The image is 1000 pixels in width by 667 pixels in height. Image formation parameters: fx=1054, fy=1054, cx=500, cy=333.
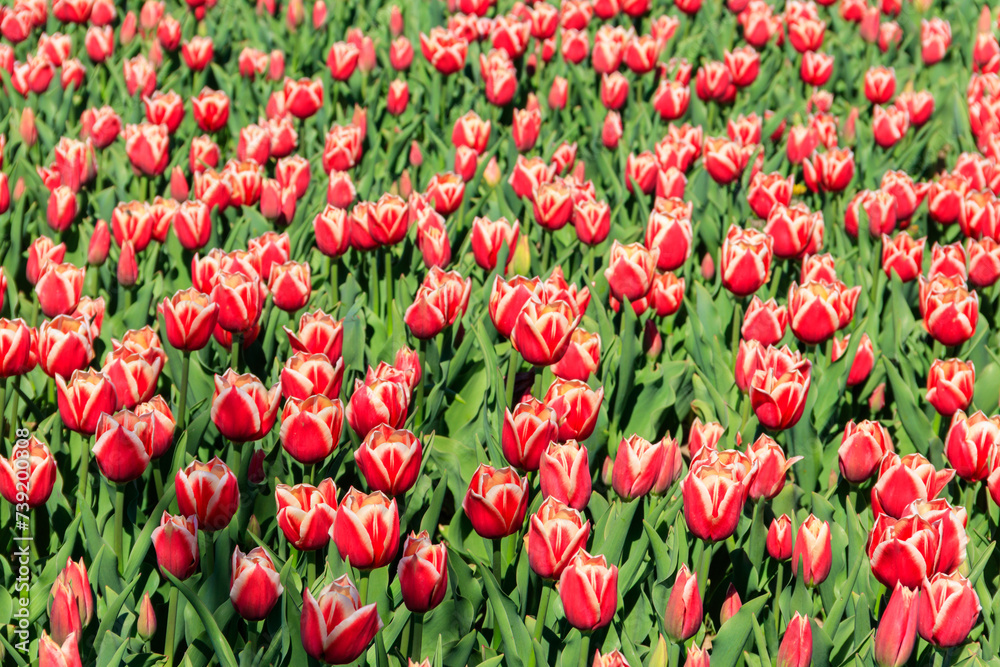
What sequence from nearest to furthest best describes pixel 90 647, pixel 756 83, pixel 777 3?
pixel 90 647
pixel 756 83
pixel 777 3

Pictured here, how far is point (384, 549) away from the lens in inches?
66.2

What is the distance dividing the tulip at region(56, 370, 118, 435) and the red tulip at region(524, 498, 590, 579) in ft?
2.92

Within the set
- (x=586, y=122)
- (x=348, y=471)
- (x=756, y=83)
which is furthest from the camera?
(x=756, y=83)

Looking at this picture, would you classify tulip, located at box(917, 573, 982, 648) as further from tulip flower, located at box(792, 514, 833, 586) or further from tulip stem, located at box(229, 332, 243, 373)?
tulip stem, located at box(229, 332, 243, 373)

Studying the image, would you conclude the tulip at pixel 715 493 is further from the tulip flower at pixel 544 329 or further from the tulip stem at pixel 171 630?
the tulip stem at pixel 171 630

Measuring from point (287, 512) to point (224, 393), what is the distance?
29cm

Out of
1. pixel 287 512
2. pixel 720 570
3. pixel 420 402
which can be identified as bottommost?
pixel 720 570

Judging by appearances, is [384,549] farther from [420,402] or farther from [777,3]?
[777,3]

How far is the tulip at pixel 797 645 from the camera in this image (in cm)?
174

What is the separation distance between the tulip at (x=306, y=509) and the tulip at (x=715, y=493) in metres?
0.61

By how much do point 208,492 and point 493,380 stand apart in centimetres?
99

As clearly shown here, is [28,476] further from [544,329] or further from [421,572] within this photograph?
[544,329]

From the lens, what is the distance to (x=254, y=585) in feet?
5.53

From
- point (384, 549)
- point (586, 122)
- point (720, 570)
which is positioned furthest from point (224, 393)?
point (586, 122)
